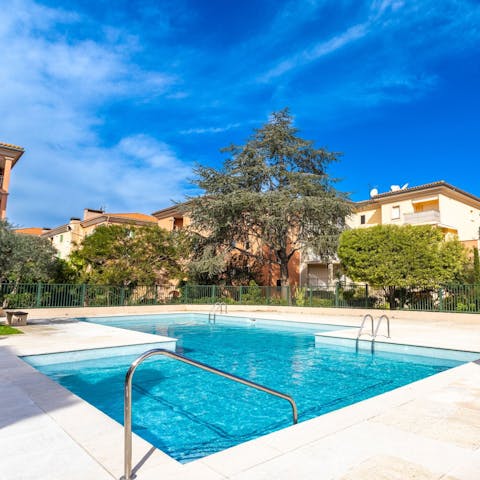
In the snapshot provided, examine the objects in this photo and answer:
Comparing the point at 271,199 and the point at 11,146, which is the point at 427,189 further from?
the point at 11,146

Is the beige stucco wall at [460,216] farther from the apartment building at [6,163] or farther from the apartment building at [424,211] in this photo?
the apartment building at [6,163]

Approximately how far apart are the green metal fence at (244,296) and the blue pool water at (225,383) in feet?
29.1

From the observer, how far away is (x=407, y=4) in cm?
1355

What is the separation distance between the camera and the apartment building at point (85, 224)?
33.1m

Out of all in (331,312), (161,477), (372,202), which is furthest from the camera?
(372,202)

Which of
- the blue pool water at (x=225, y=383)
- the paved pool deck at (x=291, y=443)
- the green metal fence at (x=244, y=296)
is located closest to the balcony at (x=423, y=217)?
the green metal fence at (x=244, y=296)

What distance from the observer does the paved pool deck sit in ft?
9.81

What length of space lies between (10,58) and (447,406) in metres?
15.3

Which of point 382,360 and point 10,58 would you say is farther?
point 10,58

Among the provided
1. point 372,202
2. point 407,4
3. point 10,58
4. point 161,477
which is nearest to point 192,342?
point 161,477

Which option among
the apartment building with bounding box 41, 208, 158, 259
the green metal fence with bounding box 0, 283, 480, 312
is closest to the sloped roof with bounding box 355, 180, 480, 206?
the green metal fence with bounding box 0, 283, 480, 312

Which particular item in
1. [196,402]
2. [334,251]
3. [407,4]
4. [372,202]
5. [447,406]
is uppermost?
[407,4]

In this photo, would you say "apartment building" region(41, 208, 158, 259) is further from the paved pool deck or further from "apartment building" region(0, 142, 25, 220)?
the paved pool deck

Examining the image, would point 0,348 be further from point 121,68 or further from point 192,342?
point 121,68
